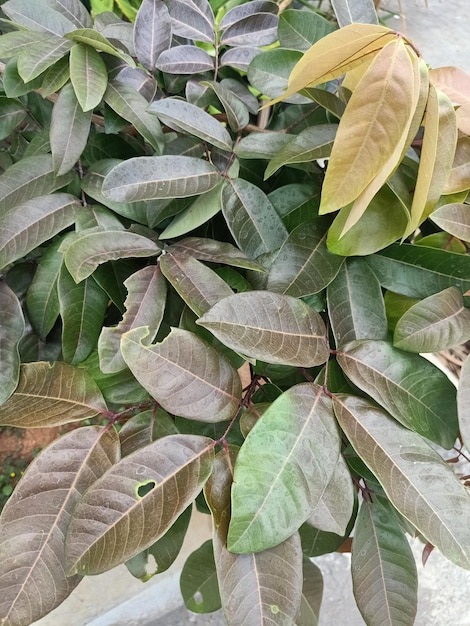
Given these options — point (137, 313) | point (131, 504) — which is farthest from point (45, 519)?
point (137, 313)

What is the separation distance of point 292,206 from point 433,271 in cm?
15

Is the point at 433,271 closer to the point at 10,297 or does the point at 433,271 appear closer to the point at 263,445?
the point at 263,445

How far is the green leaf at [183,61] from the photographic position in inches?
20.4

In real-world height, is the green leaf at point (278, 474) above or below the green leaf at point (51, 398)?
above

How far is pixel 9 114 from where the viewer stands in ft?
1.78

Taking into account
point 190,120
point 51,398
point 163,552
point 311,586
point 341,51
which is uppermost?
point 341,51

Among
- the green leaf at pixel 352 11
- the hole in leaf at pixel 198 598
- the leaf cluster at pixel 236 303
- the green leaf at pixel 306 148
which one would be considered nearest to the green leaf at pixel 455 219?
the leaf cluster at pixel 236 303

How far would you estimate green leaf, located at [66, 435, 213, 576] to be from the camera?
14.0 inches

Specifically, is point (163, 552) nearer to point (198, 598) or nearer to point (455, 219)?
point (198, 598)

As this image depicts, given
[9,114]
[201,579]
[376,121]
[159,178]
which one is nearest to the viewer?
[376,121]

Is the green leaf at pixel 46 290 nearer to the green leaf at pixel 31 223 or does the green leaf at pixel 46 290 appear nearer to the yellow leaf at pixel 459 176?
the green leaf at pixel 31 223

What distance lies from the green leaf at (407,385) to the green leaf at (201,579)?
370mm

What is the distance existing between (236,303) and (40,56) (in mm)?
287

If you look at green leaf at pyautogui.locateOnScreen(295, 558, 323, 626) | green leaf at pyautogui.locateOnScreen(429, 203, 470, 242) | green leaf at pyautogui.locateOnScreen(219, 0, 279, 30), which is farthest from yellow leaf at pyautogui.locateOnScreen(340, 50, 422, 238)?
green leaf at pyautogui.locateOnScreen(295, 558, 323, 626)
